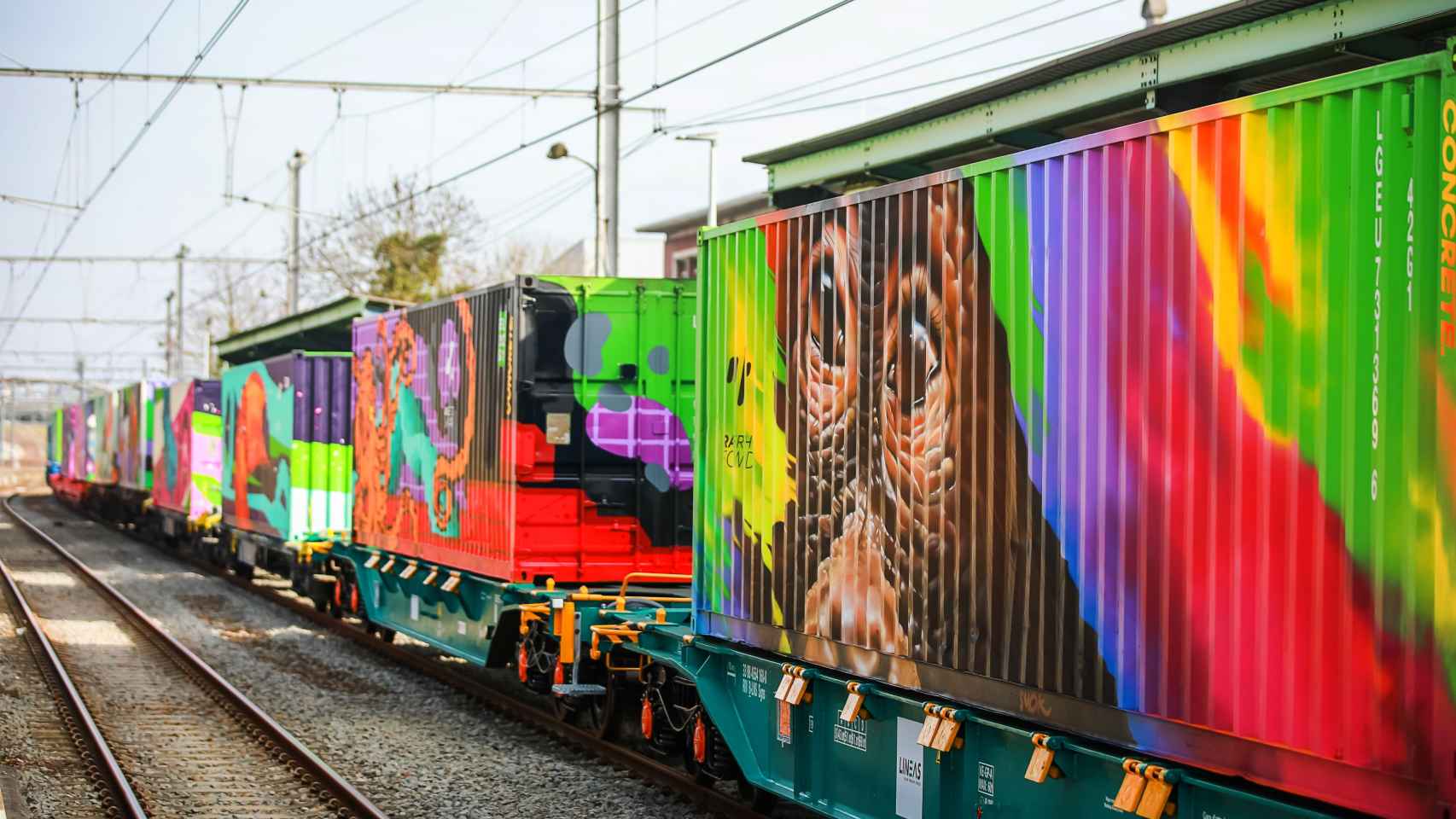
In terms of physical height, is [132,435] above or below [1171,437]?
above

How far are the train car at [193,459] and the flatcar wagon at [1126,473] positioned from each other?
21.4m

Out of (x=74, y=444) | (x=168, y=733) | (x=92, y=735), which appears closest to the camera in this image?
(x=92, y=735)

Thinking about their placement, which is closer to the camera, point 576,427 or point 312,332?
point 576,427

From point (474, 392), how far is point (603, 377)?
126 centimetres

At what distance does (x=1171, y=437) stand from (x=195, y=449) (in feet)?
83.3

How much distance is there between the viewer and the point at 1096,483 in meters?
5.20

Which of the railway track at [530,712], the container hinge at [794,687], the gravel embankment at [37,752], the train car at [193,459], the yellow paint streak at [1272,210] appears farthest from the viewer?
the train car at [193,459]

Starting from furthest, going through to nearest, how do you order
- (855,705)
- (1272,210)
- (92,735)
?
(92,735), (855,705), (1272,210)

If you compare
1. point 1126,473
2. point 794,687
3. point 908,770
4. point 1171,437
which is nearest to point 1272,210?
point 1171,437

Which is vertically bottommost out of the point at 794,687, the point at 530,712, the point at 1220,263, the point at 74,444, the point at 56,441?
the point at 530,712

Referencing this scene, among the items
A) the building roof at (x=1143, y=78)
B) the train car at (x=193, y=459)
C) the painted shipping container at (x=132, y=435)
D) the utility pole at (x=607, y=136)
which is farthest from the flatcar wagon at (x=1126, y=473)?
the painted shipping container at (x=132, y=435)

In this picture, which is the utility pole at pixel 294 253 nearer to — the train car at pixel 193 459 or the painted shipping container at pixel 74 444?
the train car at pixel 193 459

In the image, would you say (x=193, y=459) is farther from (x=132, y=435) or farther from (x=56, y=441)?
(x=56, y=441)

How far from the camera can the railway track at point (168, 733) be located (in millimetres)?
9148
